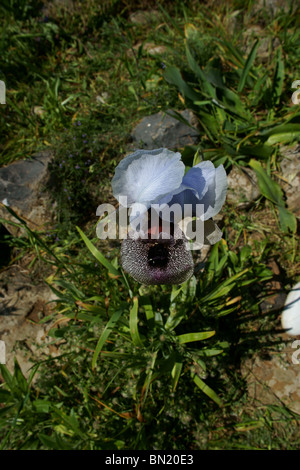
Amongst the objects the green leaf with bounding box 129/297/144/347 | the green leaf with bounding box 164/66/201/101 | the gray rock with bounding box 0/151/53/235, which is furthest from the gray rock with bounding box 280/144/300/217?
the gray rock with bounding box 0/151/53/235

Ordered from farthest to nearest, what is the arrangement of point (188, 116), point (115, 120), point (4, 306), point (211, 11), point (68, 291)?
point (211, 11) < point (115, 120) < point (188, 116) < point (4, 306) < point (68, 291)

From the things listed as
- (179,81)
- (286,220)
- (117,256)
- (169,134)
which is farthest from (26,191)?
(286,220)

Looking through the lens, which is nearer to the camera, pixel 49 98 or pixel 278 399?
pixel 278 399

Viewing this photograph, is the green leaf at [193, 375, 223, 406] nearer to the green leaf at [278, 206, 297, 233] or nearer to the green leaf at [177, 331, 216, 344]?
the green leaf at [177, 331, 216, 344]

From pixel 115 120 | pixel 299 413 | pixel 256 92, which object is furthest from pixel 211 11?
pixel 299 413

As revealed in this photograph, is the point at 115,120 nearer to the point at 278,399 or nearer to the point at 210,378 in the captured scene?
the point at 210,378

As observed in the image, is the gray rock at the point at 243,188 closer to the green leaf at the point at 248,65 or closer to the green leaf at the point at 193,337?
the green leaf at the point at 248,65

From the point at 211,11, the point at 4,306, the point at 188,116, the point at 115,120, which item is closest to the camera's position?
the point at 4,306
